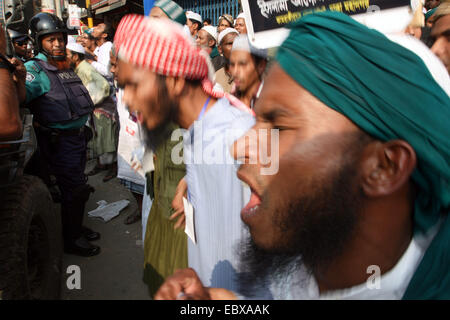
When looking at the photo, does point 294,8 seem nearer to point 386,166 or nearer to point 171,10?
point 171,10

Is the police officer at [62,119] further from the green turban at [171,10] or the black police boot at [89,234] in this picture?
the green turban at [171,10]

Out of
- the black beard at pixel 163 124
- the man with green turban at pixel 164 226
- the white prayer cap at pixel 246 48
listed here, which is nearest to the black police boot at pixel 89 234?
the man with green turban at pixel 164 226

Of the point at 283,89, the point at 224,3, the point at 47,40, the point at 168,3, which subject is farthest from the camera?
the point at 224,3

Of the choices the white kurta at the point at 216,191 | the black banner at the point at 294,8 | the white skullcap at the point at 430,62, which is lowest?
the white kurta at the point at 216,191

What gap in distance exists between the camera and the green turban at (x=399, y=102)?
2.35ft

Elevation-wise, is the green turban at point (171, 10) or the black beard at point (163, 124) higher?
the green turban at point (171, 10)

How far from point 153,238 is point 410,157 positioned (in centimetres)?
185

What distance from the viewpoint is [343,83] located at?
74 centimetres

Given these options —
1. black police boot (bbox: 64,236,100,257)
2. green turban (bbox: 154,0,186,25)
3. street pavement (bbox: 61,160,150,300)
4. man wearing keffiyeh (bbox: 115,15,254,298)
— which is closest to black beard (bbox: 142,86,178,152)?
man wearing keffiyeh (bbox: 115,15,254,298)

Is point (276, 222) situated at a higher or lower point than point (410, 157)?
lower

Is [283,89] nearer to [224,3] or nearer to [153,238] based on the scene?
[153,238]

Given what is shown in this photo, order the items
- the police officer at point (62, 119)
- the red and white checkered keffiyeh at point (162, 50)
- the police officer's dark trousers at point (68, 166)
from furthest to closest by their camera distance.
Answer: the police officer's dark trousers at point (68, 166) → the police officer at point (62, 119) → the red and white checkered keffiyeh at point (162, 50)

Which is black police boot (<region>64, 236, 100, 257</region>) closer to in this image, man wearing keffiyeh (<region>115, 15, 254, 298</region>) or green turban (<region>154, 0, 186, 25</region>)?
man wearing keffiyeh (<region>115, 15, 254, 298</region>)
